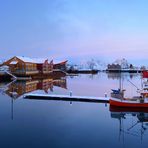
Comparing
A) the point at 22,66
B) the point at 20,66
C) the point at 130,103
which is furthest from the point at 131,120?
the point at 20,66

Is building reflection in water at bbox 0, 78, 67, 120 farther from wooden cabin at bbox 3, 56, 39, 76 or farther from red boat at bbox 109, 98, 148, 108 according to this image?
wooden cabin at bbox 3, 56, 39, 76

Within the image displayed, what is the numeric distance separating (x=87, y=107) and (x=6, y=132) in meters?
7.34

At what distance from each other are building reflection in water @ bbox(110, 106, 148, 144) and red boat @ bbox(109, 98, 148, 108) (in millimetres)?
286

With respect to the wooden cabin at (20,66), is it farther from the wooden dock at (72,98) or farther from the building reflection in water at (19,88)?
the wooden dock at (72,98)

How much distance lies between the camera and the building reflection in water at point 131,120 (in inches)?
465

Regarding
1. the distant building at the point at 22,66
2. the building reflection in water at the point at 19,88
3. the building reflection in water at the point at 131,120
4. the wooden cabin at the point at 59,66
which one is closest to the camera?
the building reflection in water at the point at 131,120

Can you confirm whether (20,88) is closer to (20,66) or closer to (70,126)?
(70,126)

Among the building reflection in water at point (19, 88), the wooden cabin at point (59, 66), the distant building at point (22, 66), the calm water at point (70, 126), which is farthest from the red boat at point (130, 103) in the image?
the wooden cabin at point (59, 66)

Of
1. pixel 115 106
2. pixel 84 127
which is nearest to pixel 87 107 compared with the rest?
pixel 115 106

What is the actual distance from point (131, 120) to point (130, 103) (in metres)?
3.36

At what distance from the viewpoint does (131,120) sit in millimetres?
14258

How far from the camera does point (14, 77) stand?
4803 cm

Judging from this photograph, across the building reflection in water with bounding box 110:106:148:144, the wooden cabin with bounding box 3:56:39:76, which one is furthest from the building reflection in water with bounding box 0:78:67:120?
the wooden cabin with bounding box 3:56:39:76

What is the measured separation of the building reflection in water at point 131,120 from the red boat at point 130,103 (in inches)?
11.3
